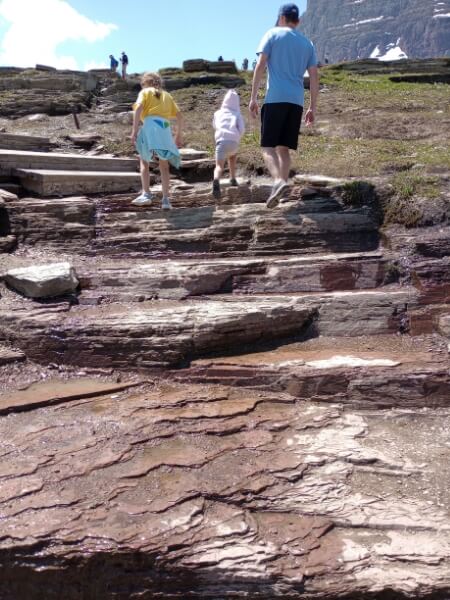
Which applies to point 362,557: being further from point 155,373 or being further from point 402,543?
point 155,373

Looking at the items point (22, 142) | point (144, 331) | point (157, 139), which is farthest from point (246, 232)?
point (22, 142)

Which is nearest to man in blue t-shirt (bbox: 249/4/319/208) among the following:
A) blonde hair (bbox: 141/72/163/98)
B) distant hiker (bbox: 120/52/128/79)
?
blonde hair (bbox: 141/72/163/98)

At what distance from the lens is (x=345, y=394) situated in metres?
4.43

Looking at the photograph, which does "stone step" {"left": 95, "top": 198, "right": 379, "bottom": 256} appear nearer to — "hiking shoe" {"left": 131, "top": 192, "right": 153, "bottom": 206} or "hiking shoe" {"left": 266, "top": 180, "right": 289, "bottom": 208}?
"hiking shoe" {"left": 266, "top": 180, "right": 289, "bottom": 208}

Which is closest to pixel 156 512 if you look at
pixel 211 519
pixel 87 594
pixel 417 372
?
pixel 211 519

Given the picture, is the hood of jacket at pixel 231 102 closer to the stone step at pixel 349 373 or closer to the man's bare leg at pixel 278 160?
the man's bare leg at pixel 278 160

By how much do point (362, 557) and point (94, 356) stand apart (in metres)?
2.65

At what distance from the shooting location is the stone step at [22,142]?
31.7ft

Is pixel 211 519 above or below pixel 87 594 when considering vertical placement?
above

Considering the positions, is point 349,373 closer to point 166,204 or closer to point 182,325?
point 182,325

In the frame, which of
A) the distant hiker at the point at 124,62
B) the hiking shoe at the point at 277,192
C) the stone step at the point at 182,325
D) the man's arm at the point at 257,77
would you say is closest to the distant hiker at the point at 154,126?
the man's arm at the point at 257,77

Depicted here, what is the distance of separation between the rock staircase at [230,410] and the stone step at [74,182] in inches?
39.2

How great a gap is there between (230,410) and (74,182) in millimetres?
4848

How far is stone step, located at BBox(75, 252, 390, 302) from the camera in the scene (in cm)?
561
